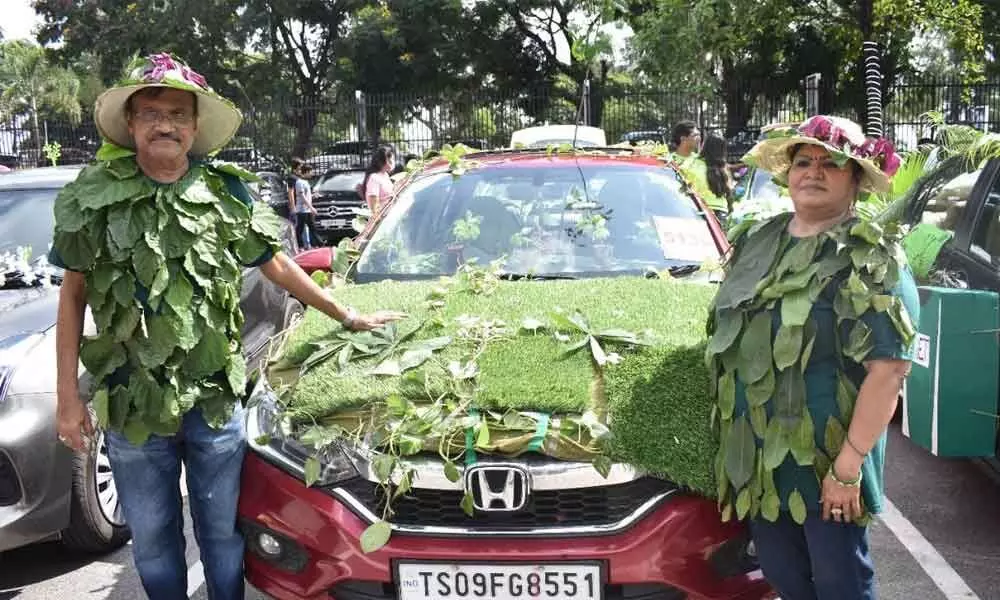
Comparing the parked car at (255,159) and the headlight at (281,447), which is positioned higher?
the parked car at (255,159)

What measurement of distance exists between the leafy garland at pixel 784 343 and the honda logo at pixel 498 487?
1.77 ft

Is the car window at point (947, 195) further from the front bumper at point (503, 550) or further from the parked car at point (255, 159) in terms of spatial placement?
the parked car at point (255, 159)

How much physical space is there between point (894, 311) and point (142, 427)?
6.75 ft

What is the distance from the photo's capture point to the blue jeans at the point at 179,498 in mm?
2816

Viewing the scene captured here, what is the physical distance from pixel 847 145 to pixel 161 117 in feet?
6.26

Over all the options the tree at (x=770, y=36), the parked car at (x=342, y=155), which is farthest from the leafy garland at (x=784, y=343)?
the parked car at (x=342, y=155)

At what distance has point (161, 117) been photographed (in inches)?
109

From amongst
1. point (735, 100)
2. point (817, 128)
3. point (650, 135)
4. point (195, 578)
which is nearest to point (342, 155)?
point (650, 135)

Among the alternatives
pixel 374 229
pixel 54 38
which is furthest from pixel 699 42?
pixel 54 38

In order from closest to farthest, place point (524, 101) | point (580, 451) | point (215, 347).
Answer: point (580, 451)
point (215, 347)
point (524, 101)

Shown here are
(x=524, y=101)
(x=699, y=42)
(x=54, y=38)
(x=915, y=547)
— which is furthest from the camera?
(x=54, y=38)

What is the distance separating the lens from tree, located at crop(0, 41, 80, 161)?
133ft

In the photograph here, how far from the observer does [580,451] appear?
2629mm

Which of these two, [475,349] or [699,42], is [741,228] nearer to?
[475,349]
